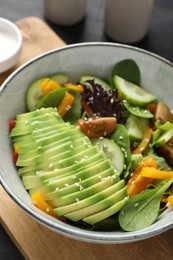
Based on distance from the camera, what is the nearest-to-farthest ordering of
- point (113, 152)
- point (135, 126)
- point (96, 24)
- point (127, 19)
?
point (113, 152) < point (135, 126) < point (127, 19) < point (96, 24)

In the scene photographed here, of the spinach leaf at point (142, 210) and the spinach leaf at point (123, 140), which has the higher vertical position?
the spinach leaf at point (123, 140)

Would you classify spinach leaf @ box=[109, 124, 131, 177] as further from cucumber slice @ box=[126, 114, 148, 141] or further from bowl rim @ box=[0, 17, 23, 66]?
bowl rim @ box=[0, 17, 23, 66]

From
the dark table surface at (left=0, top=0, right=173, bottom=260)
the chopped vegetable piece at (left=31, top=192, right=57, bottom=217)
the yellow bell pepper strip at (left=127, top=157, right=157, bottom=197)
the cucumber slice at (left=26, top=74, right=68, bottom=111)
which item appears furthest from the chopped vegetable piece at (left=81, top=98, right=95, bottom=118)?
the dark table surface at (left=0, top=0, right=173, bottom=260)

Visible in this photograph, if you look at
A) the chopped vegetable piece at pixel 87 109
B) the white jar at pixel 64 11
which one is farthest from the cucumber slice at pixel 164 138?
the white jar at pixel 64 11

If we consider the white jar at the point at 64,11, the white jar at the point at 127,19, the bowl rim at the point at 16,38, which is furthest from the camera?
the white jar at the point at 64,11

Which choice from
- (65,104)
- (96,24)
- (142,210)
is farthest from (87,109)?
(96,24)

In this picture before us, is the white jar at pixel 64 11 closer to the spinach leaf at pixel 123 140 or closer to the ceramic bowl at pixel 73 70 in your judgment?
the ceramic bowl at pixel 73 70

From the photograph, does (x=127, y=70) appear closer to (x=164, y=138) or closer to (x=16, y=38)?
(x=164, y=138)
